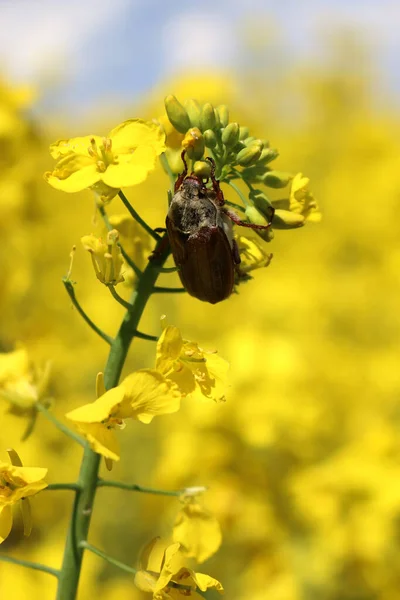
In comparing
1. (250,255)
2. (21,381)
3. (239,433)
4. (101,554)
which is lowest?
(239,433)

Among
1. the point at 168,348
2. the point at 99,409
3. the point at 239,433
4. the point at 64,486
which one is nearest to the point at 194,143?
the point at 168,348

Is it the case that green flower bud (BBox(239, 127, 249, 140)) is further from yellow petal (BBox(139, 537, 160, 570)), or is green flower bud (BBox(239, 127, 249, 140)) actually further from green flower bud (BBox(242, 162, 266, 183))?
yellow petal (BBox(139, 537, 160, 570))

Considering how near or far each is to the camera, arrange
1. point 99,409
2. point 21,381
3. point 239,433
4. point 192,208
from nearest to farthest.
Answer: point 99,409 < point 192,208 < point 21,381 < point 239,433

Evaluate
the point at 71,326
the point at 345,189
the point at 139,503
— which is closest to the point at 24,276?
the point at 71,326

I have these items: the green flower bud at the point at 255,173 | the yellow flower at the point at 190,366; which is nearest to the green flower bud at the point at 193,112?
the green flower bud at the point at 255,173

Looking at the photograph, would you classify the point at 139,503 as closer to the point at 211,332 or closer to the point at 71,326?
the point at 71,326

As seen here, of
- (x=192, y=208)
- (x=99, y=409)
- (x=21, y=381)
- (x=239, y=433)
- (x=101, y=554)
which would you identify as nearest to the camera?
(x=99, y=409)

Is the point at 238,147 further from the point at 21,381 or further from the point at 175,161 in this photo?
the point at 21,381
